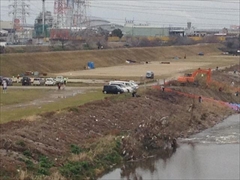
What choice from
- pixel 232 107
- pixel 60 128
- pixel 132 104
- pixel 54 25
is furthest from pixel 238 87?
pixel 54 25

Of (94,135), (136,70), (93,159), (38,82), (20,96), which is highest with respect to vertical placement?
(20,96)

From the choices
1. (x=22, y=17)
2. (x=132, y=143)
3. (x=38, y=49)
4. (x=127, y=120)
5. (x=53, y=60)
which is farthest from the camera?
(x=22, y=17)

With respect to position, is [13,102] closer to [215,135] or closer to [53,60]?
[215,135]

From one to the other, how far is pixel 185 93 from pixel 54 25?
6321 cm

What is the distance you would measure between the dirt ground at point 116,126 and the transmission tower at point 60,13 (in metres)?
63.2

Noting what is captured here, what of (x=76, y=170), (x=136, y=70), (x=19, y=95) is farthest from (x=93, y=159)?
(x=136, y=70)

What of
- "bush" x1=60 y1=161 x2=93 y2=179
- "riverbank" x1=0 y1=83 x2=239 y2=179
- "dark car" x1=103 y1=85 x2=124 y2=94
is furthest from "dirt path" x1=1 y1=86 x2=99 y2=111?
"bush" x1=60 y1=161 x2=93 y2=179

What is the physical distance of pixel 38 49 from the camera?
63125mm

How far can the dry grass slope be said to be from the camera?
160ft

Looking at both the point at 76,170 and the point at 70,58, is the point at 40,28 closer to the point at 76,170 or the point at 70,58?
the point at 70,58

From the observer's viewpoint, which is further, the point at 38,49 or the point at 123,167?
the point at 38,49

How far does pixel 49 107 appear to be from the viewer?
2411 centimetres

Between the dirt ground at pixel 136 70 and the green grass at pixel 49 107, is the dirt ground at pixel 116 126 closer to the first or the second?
the green grass at pixel 49 107

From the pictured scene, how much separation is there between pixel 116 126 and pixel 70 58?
34.4 metres
